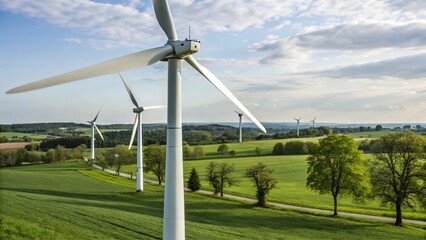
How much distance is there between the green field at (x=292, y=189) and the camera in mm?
53500

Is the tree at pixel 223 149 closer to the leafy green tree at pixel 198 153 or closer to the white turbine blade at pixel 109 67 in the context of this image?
the leafy green tree at pixel 198 153

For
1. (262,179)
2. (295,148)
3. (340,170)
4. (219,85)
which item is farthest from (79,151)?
(219,85)

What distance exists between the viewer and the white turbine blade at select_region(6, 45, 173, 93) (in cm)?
1260

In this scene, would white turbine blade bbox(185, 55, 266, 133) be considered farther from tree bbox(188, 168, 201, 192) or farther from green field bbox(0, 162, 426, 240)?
tree bbox(188, 168, 201, 192)

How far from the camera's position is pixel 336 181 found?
4919 centimetres

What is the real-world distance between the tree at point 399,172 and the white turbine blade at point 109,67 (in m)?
37.1

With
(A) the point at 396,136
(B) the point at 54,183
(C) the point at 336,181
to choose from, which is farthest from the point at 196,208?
(B) the point at 54,183

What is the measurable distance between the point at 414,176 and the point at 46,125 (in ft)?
331

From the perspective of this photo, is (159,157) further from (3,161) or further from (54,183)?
(3,161)

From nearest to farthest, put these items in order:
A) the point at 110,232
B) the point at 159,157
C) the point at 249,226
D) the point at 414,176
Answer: the point at 110,232, the point at 249,226, the point at 414,176, the point at 159,157

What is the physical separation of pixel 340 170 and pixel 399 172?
6.80m

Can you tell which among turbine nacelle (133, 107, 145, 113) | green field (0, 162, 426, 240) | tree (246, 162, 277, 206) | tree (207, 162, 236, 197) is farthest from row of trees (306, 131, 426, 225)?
turbine nacelle (133, 107, 145, 113)

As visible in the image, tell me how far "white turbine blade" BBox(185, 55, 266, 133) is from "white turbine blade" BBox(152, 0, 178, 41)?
141 centimetres

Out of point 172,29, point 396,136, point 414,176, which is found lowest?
point 414,176
